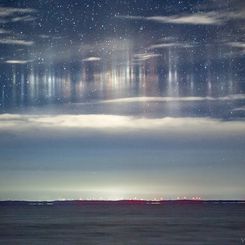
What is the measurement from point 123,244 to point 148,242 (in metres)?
2.04

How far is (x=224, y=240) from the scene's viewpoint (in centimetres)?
4325

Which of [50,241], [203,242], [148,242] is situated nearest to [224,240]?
[203,242]

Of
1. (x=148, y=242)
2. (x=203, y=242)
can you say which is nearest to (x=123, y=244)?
(x=148, y=242)

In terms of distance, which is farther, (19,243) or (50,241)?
(50,241)

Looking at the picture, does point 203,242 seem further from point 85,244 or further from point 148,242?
point 85,244

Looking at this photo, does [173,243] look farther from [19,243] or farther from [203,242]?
[19,243]

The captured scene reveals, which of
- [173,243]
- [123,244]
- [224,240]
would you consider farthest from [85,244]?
[224,240]

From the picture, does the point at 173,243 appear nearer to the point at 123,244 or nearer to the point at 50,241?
the point at 123,244

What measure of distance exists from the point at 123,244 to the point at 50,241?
21.2ft

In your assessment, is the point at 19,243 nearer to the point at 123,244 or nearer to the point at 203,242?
the point at 123,244

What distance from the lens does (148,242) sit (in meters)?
42.2

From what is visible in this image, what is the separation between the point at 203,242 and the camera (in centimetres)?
4234

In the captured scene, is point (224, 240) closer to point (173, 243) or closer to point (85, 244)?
point (173, 243)

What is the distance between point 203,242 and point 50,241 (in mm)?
12449
